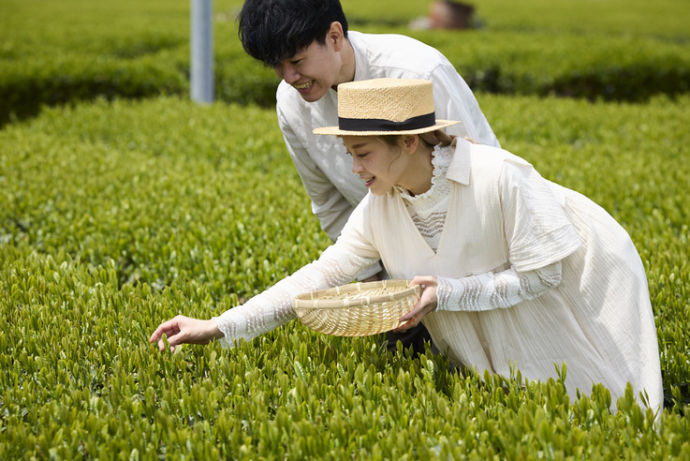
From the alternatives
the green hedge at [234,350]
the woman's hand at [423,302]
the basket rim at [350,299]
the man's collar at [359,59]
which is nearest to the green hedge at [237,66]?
the green hedge at [234,350]

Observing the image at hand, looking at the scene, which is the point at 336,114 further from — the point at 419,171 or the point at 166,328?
the point at 166,328

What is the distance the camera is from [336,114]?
11.0 feet

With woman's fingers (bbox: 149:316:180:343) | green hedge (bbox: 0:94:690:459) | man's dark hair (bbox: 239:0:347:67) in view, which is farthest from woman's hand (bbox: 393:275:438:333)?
man's dark hair (bbox: 239:0:347:67)

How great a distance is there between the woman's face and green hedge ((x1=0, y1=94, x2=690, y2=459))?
74 centimetres

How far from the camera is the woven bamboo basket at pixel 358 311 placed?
2.45 meters

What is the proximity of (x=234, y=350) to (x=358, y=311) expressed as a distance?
2.53ft

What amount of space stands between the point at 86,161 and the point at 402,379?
5194 millimetres

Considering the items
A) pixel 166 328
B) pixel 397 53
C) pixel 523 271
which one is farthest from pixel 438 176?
pixel 166 328

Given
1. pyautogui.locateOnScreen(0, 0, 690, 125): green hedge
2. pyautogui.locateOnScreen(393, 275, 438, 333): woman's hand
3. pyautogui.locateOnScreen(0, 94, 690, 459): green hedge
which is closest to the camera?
pyautogui.locateOnScreen(0, 94, 690, 459): green hedge

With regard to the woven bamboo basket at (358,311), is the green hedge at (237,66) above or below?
above

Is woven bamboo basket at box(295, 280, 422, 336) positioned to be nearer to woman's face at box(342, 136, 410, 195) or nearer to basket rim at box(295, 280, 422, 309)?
basket rim at box(295, 280, 422, 309)

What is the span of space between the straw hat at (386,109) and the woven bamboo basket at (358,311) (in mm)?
574

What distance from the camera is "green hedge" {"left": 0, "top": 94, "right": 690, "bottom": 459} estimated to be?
234cm

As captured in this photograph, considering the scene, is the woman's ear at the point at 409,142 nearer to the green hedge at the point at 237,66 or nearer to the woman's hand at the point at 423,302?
the woman's hand at the point at 423,302
